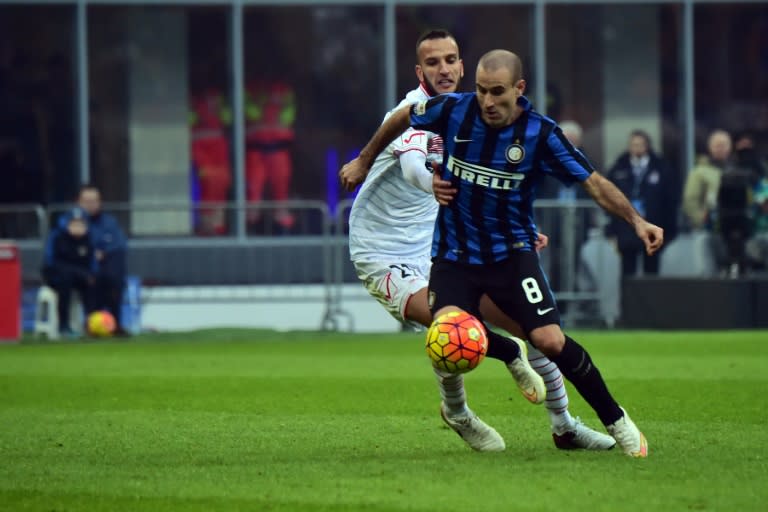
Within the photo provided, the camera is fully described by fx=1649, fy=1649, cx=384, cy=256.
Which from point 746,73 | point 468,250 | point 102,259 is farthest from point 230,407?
point 746,73

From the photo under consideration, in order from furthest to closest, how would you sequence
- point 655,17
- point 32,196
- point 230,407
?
point 655,17, point 32,196, point 230,407

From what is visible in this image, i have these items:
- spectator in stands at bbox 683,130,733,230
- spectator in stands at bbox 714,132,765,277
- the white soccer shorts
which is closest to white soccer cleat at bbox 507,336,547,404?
the white soccer shorts

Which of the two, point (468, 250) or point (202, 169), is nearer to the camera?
point (468, 250)

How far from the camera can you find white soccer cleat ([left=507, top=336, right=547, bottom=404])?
8055 mm

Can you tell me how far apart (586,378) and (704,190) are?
1274cm

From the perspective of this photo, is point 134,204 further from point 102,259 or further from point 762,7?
point 762,7

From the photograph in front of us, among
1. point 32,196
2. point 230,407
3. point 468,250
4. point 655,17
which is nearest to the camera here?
point 468,250

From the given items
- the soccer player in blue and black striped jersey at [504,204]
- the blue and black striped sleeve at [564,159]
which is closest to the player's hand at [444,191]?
the soccer player in blue and black striped jersey at [504,204]

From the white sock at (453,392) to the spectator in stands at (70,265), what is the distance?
11.3 metres

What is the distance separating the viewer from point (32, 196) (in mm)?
21672

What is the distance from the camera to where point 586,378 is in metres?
7.65

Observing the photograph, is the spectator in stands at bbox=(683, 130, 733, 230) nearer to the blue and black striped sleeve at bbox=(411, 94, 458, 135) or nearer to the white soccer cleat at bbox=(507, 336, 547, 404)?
the white soccer cleat at bbox=(507, 336, 547, 404)

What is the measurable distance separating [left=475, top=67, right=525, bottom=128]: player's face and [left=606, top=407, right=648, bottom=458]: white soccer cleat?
151 cm

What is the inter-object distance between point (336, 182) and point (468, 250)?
47.6ft
